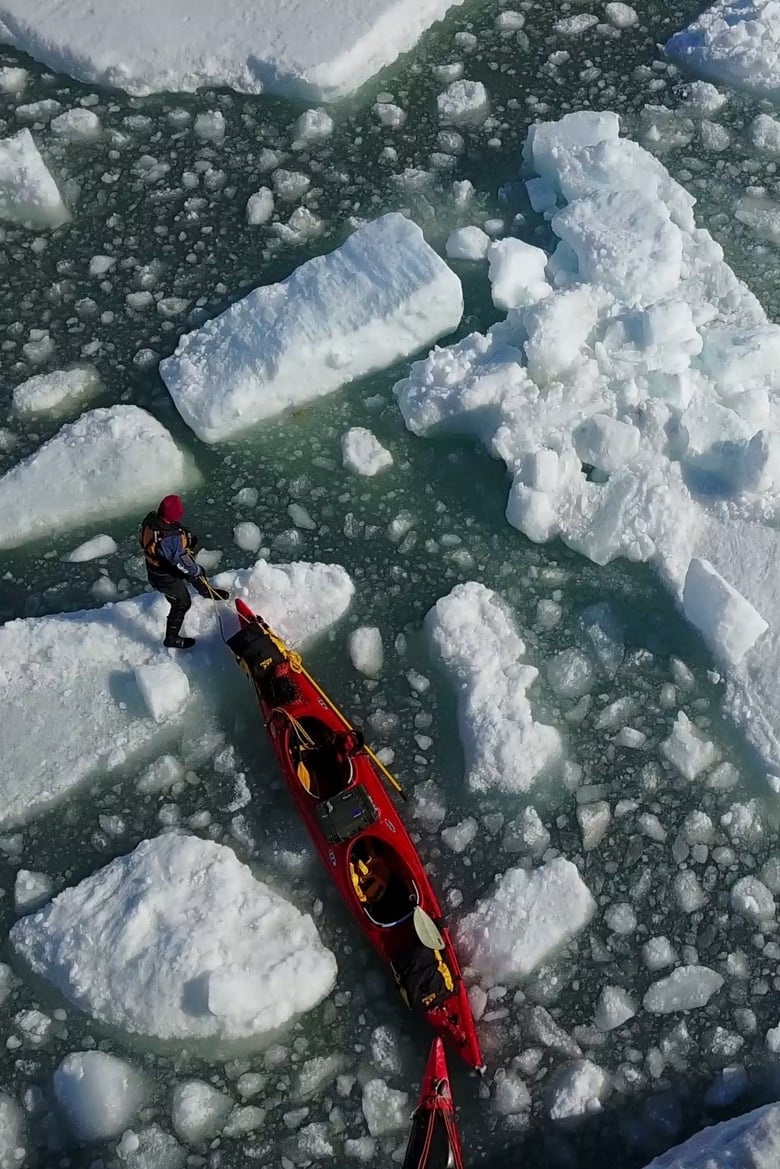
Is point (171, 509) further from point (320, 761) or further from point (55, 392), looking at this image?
point (55, 392)

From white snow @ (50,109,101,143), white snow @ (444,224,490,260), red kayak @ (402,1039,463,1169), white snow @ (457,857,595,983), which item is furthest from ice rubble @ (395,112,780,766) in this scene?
white snow @ (50,109,101,143)

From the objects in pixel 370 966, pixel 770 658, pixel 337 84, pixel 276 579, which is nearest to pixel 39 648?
pixel 276 579

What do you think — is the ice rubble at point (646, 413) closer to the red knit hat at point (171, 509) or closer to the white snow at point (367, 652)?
the white snow at point (367, 652)

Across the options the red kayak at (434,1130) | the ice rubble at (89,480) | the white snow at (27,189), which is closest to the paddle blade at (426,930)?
the red kayak at (434,1130)

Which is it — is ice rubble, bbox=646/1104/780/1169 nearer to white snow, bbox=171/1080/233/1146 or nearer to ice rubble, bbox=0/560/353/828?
white snow, bbox=171/1080/233/1146

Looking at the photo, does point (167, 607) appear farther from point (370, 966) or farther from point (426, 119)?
point (426, 119)
